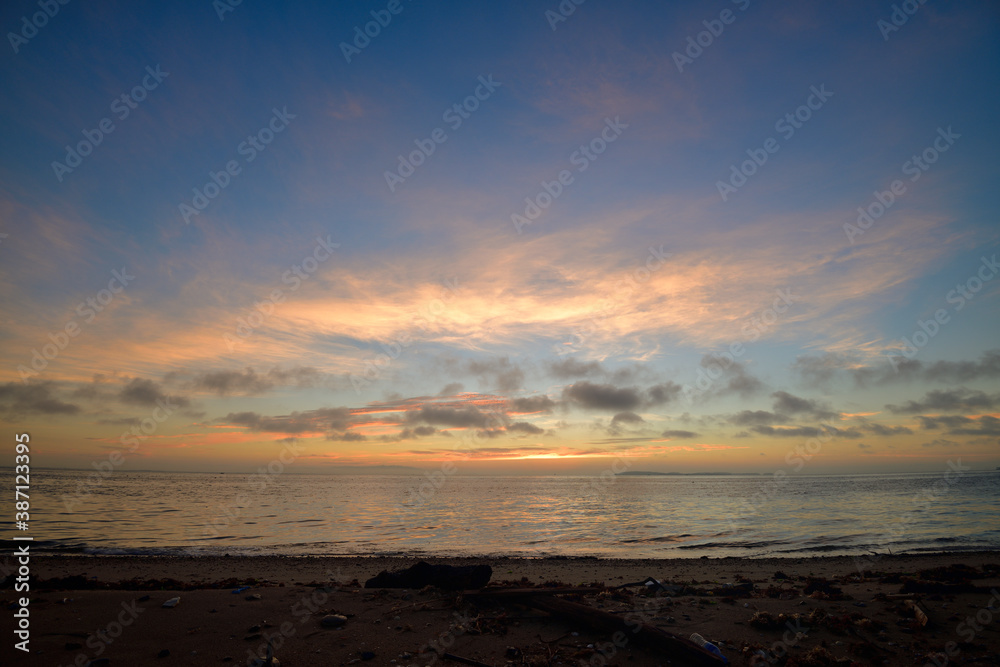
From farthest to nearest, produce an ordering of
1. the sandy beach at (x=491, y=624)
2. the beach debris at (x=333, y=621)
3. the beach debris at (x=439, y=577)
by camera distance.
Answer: the beach debris at (x=439, y=577) → the beach debris at (x=333, y=621) → the sandy beach at (x=491, y=624)

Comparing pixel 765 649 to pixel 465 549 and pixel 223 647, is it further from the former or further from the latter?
pixel 465 549

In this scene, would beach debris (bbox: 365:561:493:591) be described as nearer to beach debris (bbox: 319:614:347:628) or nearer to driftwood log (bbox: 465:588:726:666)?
driftwood log (bbox: 465:588:726:666)

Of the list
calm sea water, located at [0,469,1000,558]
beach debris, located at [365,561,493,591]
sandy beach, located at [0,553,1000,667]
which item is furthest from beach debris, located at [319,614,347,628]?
calm sea water, located at [0,469,1000,558]

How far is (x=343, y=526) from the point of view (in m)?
38.2

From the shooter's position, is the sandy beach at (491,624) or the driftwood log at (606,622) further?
the sandy beach at (491,624)

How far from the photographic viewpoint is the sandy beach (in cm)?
743

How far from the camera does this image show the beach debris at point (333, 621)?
8.86m

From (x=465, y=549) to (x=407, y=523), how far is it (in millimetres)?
16606

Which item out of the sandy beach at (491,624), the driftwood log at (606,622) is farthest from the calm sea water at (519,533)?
the driftwood log at (606,622)

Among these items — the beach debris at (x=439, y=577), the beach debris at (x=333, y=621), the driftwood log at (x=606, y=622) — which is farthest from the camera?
the beach debris at (x=439, y=577)

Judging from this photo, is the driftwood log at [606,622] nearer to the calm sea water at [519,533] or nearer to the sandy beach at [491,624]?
the sandy beach at [491,624]

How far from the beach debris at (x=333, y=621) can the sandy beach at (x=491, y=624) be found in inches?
1.3

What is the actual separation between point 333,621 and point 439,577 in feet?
9.88

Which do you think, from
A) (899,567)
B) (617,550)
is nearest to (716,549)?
(617,550)
